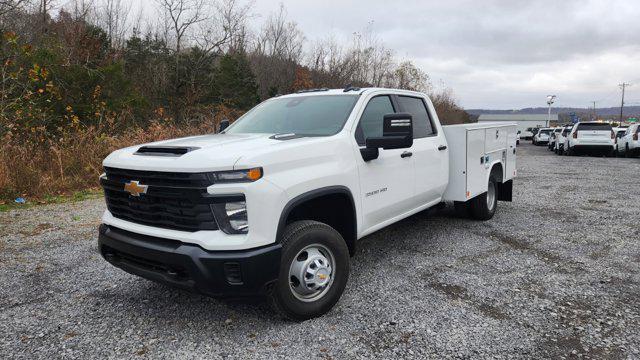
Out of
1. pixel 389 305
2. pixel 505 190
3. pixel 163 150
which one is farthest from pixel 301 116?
pixel 505 190

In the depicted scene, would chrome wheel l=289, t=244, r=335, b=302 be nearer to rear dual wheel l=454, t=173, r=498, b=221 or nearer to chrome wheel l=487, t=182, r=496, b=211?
rear dual wheel l=454, t=173, r=498, b=221

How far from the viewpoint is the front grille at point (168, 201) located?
2971 millimetres

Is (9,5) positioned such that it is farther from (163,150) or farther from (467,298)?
(467,298)

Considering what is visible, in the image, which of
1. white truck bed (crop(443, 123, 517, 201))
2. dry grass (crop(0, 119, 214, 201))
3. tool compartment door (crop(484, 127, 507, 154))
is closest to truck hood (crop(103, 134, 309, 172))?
white truck bed (crop(443, 123, 517, 201))

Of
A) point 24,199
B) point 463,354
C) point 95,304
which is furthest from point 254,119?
point 24,199

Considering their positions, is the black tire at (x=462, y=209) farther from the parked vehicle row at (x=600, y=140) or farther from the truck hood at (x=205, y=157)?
the parked vehicle row at (x=600, y=140)

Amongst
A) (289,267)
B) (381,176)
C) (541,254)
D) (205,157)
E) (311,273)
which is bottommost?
(541,254)

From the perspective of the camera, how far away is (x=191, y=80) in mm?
30797

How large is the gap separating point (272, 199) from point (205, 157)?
1.74ft

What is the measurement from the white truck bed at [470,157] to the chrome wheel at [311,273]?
9.02 ft

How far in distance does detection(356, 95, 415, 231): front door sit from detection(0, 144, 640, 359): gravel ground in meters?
0.69

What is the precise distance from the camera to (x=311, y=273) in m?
3.42

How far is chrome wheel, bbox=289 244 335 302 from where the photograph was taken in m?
3.36

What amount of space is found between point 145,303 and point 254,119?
83.2 inches
